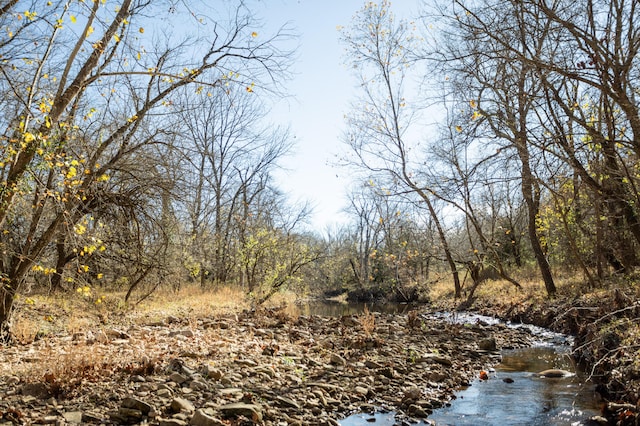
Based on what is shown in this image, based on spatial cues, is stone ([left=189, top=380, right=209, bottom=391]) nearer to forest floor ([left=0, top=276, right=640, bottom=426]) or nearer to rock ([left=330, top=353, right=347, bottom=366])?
forest floor ([left=0, top=276, right=640, bottom=426])

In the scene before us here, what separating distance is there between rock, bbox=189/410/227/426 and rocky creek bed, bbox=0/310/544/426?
12 mm

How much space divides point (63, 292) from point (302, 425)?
1036 centimetres

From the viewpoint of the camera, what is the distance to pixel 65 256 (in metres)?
12.9

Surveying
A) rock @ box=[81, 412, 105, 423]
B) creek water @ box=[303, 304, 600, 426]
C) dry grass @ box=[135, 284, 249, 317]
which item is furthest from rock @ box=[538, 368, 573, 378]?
dry grass @ box=[135, 284, 249, 317]

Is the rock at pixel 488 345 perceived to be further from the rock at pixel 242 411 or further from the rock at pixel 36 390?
the rock at pixel 36 390

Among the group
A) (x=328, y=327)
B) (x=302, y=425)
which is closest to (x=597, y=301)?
(x=328, y=327)

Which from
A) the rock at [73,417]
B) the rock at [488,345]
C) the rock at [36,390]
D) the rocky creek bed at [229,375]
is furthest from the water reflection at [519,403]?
the rock at [36,390]

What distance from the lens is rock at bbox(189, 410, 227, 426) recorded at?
14.7ft

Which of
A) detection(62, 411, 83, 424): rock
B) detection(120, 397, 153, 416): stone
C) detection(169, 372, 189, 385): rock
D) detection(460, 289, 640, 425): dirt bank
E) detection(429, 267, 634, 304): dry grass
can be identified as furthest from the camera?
detection(429, 267, 634, 304): dry grass

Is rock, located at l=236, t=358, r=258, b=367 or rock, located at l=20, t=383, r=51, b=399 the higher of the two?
rock, located at l=20, t=383, r=51, b=399

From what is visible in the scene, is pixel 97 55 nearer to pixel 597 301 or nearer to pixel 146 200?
pixel 146 200

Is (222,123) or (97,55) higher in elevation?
(222,123)

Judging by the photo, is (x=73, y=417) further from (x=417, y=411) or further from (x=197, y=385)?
(x=417, y=411)

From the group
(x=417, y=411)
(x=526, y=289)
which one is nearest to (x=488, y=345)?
(x=417, y=411)
